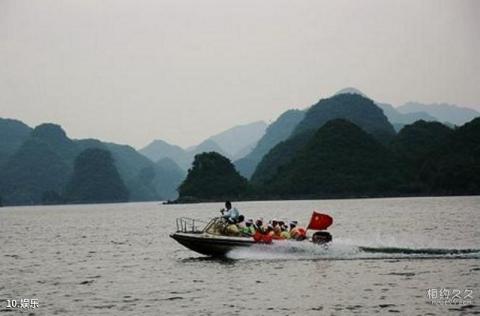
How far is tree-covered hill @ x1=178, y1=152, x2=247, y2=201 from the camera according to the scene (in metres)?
189

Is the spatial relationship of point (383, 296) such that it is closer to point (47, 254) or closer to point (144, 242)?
point (47, 254)

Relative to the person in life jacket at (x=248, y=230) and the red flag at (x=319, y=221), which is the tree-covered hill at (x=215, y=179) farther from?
the red flag at (x=319, y=221)

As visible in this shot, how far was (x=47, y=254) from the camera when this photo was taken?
4966cm

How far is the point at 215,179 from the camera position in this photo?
19012 centimetres

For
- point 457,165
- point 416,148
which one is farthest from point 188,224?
point 416,148

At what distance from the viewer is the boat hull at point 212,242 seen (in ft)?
113

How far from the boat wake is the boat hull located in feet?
1.16

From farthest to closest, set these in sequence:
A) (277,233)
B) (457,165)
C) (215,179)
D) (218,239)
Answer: (215,179), (457,165), (218,239), (277,233)

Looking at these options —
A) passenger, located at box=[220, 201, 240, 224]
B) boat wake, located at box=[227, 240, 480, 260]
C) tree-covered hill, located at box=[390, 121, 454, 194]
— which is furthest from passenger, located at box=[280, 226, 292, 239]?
tree-covered hill, located at box=[390, 121, 454, 194]

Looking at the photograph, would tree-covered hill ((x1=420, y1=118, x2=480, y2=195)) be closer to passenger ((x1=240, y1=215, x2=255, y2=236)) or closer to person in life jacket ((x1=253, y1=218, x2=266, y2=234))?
passenger ((x1=240, y1=215, x2=255, y2=236))

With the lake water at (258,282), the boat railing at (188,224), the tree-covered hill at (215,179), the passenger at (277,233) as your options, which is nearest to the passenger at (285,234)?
the passenger at (277,233)

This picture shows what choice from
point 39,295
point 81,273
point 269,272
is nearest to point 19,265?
point 81,273

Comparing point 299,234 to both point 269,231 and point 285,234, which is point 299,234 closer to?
point 285,234

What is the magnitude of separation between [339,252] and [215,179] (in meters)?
155
